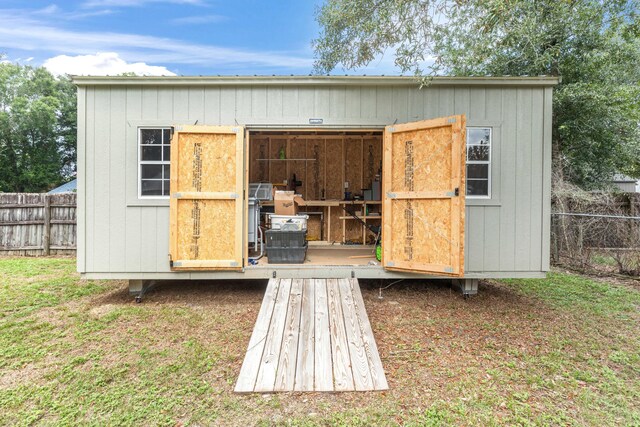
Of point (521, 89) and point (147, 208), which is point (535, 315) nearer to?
point (521, 89)

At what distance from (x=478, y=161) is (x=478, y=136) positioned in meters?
0.37

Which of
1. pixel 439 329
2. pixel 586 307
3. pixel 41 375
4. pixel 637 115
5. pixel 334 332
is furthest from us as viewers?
pixel 637 115

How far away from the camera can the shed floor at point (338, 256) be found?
528 centimetres

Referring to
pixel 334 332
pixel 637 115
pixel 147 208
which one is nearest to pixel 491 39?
pixel 334 332

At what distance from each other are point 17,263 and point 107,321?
547 centimetres

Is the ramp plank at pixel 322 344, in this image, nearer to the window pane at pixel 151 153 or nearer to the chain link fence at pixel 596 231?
the window pane at pixel 151 153

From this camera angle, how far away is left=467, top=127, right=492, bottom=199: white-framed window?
4.82 m

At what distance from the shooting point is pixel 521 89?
4.77 meters

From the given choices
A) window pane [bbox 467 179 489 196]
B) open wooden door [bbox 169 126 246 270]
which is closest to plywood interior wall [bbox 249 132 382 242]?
window pane [bbox 467 179 489 196]

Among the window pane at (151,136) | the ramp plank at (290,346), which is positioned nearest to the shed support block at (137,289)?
the window pane at (151,136)

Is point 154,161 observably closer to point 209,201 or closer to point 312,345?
point 209,201

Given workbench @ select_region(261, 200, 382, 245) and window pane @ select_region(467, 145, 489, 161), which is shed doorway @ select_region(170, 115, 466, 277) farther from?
Answer: workbench @ select_region(261, 200, 382, 245)

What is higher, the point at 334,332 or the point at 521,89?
the point at 521,89

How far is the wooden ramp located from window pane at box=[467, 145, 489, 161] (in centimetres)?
255
